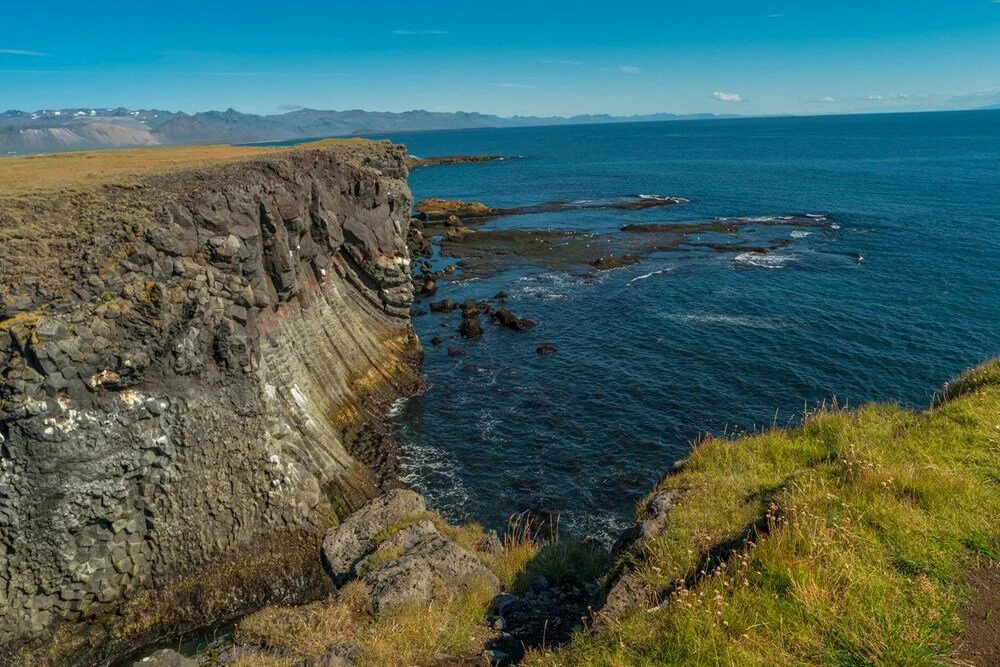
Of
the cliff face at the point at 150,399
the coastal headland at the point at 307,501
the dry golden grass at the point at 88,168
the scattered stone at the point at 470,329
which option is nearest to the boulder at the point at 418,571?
the coastal headland at the point at 307,501

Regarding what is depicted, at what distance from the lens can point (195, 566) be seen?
22.0 meters

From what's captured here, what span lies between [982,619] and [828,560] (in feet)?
5.69

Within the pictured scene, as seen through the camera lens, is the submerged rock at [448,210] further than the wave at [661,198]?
No

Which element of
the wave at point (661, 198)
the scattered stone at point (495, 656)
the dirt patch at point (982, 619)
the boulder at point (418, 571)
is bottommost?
the boulder at point (418, 571)

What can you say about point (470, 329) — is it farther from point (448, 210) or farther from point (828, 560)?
point (448, 210)

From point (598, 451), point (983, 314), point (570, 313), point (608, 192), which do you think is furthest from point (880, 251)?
point (608, 192)

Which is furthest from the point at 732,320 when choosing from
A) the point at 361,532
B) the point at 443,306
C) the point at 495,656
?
the point at 495,656

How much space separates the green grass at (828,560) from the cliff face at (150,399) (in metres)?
18.7

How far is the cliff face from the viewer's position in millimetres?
19141

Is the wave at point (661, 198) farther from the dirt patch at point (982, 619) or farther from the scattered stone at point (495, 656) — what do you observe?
the scattered stone at point (495, 656)

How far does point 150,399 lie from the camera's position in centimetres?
2169

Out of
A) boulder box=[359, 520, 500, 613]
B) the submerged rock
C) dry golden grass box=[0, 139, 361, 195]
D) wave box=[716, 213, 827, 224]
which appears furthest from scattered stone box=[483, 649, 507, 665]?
the submerged rock

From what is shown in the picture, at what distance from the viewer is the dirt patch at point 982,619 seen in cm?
670

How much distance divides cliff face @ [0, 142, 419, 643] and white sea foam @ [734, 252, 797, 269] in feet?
175
